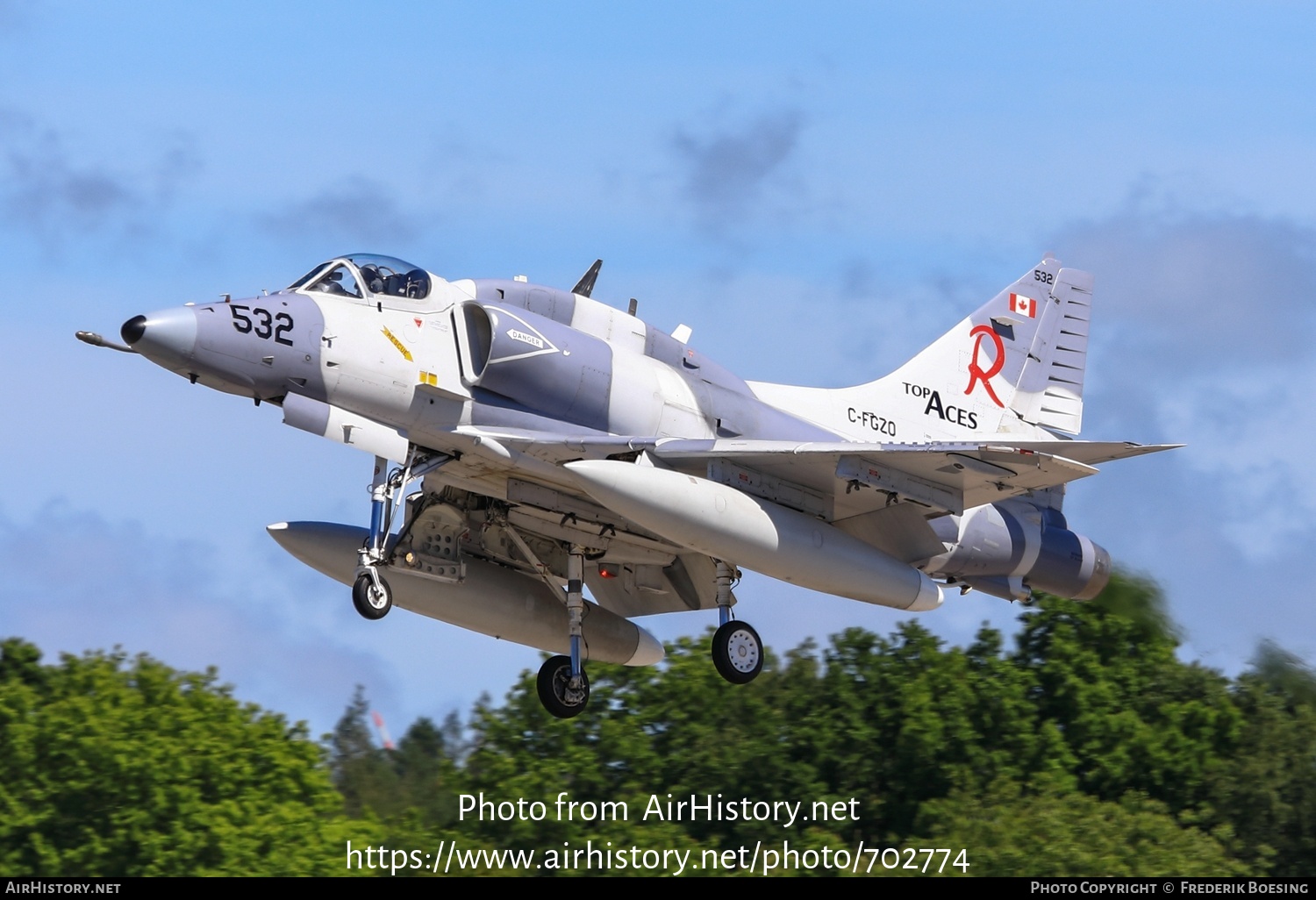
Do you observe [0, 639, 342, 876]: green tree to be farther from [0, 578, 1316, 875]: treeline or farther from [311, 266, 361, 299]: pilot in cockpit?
[311, 266, 361, 299]: pilot in cockpit

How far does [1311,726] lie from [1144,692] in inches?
139

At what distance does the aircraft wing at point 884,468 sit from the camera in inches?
661

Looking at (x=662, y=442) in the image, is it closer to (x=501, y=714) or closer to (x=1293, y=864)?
(x=501, y=714)

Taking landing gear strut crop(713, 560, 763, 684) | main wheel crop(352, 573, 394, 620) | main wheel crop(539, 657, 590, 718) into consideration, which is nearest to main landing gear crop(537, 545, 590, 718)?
main wheel crop(539, 657, 590, 718)

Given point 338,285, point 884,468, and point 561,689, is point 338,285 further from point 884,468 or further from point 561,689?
point 884,468

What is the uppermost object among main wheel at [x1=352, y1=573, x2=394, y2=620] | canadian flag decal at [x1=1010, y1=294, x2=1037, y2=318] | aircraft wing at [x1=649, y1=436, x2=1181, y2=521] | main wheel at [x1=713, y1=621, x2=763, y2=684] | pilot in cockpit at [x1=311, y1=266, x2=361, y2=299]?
canadian flag decal at [x1=1010, y1=294, x2=1037, y2=318]

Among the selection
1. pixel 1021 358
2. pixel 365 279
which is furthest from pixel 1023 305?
pixel 365 279

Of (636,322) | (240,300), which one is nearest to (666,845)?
(636,322)

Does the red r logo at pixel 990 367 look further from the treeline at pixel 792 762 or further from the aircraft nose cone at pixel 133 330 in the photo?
the aircraft nose cone at pixel 133 330

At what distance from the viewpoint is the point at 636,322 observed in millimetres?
18250

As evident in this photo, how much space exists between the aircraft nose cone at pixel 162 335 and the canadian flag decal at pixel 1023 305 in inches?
371

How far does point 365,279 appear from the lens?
55.8 ft

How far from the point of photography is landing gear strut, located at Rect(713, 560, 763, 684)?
→ 18375 millimetres

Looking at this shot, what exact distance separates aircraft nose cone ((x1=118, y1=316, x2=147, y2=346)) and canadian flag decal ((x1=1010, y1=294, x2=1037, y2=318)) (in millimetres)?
9816
